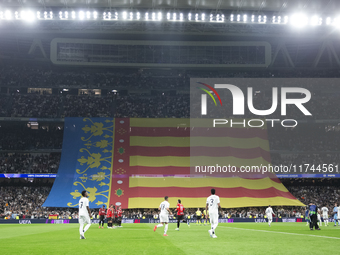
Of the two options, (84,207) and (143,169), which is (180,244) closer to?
(84,207)

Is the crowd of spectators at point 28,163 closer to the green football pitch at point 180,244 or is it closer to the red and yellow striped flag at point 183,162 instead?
the red and yellow striped flag at point 183,162

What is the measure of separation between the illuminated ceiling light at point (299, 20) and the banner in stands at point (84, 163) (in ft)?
97.0

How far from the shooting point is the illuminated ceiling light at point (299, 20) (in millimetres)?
42906

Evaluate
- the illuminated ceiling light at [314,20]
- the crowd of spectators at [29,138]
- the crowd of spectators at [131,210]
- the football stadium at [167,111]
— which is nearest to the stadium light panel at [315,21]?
the illuminated ceiling light at [314,20]

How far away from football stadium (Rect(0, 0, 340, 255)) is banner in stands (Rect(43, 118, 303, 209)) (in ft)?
0.56

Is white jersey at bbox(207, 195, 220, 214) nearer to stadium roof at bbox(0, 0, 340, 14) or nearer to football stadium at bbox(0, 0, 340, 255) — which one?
football stadium at bbox(0, 0, 340, 255)

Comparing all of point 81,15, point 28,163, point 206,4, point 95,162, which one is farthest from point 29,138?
point 206,4

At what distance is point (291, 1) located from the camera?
43344 mm

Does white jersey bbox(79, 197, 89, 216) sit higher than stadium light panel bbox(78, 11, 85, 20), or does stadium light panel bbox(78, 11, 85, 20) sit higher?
stadium light panel bbox(78, 11, 85, 20)

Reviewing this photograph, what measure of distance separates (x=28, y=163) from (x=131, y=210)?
19624 mm

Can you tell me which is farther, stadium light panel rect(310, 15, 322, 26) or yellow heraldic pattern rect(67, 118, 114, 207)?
yellow heraldic pattern rect(67, 118, 114, 207)

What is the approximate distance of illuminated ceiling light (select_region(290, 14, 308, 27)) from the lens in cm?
4291

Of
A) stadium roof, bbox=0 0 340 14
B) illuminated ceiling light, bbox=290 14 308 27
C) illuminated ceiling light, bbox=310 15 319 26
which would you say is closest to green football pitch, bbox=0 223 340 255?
illuminated ceiling light, bbox=290 14 308 27

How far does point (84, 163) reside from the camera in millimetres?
52562
